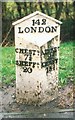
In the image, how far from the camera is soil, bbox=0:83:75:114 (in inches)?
155

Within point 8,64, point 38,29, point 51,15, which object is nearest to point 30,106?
point 8,64

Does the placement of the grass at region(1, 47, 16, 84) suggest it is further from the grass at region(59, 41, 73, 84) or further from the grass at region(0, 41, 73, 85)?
the grass at region(59, 41, 73, 84)

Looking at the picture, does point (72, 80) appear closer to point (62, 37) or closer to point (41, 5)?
point (62, 37)

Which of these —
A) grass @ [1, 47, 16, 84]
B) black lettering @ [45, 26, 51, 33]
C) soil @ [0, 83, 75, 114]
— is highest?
black lettering @ [45, 26, 51, 33]

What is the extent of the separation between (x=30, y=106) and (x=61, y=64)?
1.74ft

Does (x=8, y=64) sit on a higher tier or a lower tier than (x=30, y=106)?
higher

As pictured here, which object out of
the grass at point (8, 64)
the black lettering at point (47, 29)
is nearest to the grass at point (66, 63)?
the black lettering at point (47, 29)

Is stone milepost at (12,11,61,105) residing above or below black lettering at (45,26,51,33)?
below

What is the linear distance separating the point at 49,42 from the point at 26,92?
22.3 inches

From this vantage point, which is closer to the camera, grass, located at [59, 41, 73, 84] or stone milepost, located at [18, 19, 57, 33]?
stone milepost, located at [18, 19, 57, 33]

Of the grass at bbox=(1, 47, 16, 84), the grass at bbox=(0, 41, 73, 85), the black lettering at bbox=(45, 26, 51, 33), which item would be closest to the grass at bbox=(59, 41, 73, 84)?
the grass at bbox=(0, 41, 73, 85)

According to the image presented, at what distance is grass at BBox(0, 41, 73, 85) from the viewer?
3.87 m

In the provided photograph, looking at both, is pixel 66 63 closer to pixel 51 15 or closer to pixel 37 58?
pixel 37 58

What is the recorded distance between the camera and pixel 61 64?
3914mm
